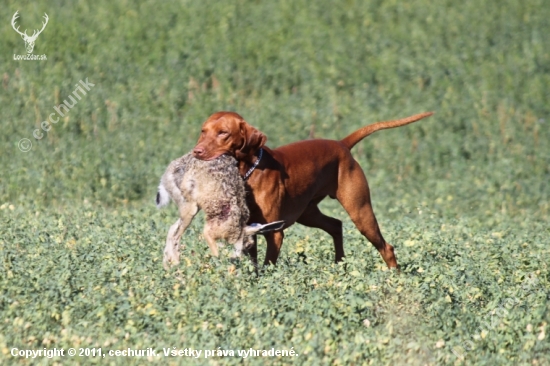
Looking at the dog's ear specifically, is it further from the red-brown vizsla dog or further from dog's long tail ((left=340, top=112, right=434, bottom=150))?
dog's long tail ((left=340, top=112, right=434, bottom=150))

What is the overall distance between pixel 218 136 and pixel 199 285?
4.77 feet

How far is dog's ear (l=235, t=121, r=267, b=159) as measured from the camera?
7160 millimetres

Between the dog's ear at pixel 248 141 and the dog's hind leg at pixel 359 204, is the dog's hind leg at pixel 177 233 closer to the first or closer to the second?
the dog's ear at pixel 248 141

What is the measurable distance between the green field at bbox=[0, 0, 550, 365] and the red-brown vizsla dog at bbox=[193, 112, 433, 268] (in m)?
0.38

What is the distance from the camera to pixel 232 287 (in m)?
6.10

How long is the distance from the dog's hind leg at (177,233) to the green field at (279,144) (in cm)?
9

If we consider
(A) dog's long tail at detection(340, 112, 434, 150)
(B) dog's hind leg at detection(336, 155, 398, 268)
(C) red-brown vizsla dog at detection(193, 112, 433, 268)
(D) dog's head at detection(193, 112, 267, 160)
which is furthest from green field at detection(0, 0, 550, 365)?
(A) dog's long tail at detection(340, 112, 434, 150)

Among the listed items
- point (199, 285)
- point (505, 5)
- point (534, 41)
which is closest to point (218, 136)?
point (199, 285)

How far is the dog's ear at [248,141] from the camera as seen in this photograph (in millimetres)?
7160

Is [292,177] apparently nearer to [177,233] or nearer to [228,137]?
[228,137]

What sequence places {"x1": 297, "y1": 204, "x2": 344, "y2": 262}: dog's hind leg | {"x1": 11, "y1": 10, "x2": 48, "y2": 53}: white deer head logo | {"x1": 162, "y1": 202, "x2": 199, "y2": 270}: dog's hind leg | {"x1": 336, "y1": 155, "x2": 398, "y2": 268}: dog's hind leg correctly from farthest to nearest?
{"x1": 11, "y1": 10, "x2": 48, "y2": 53}: white deer head logo < {"x1": 297, "y1": 204, "x2": 344, "y2": 262}: dog's hind leg < {"x1": 336, "y1": 155, "x2": 398, "y2": 268}: dog's hind leg < {"x1": 162, "y1": 202, "x2": 199, "y2": 270}: dog's hind leg

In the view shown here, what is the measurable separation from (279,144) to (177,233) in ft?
24.1

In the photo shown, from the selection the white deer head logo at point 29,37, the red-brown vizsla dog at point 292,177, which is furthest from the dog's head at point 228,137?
the white deer head logo at point 29,37

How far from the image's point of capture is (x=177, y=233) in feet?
22.8
